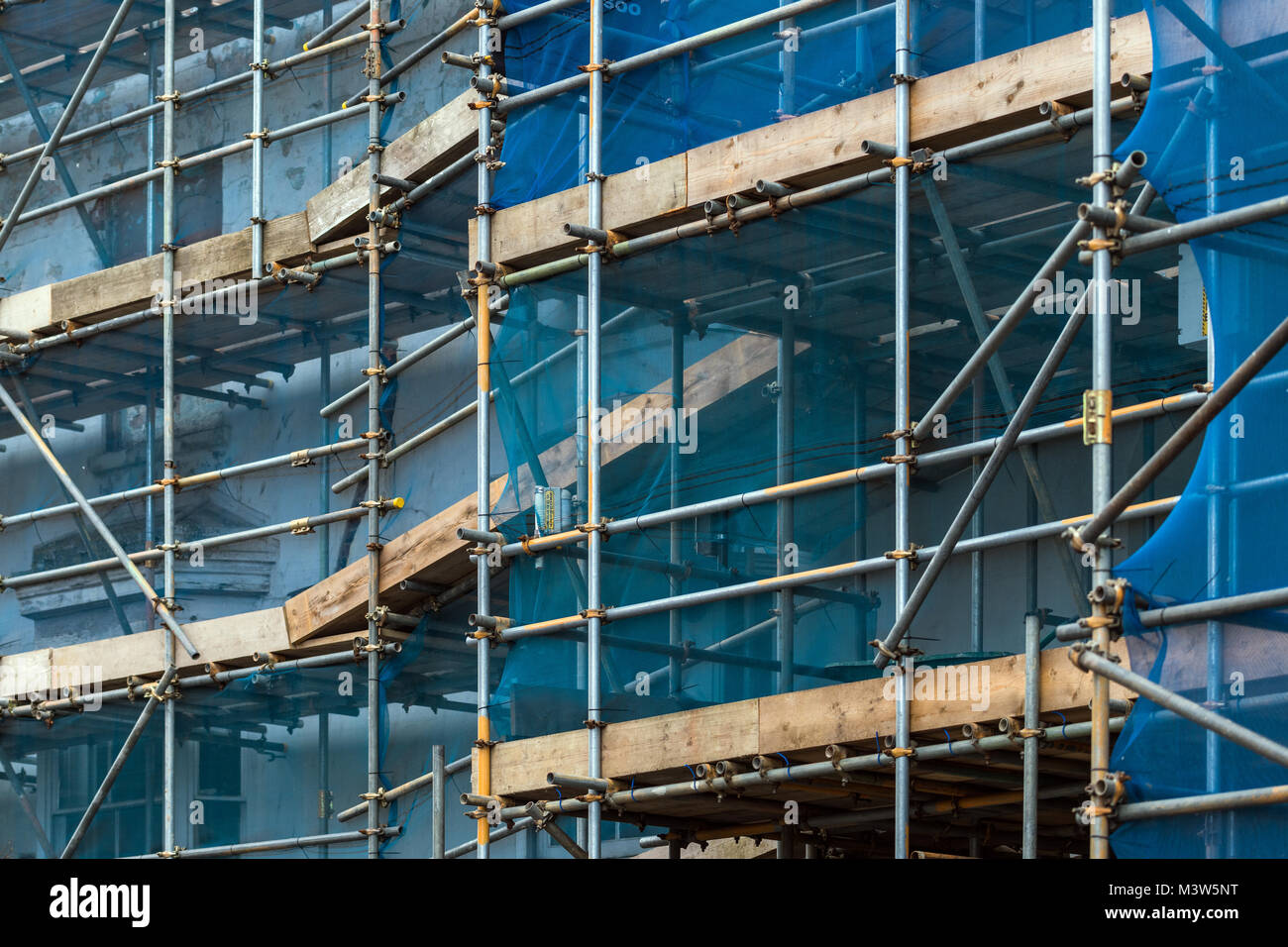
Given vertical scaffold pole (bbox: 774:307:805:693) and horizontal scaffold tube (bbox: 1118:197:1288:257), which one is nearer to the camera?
horizontal scaffold tube (bbox: 1118:197:1288:257)

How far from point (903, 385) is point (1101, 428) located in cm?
237

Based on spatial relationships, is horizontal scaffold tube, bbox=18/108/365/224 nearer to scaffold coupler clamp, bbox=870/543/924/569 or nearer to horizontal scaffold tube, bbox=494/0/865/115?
horizontal scaffold tube, bbox=494/0/865/115

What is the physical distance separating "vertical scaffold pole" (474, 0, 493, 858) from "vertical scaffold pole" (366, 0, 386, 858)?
2.40m

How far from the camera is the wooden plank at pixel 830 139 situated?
12.6 m

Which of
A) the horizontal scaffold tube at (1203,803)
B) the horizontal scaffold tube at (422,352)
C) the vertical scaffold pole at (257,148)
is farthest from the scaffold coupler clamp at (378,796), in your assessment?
the horizontal scaffold tube at (1203,803)

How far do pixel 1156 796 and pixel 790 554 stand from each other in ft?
11.7

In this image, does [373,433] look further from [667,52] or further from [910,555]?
[910,555]

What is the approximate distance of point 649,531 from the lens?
1455 centimetres

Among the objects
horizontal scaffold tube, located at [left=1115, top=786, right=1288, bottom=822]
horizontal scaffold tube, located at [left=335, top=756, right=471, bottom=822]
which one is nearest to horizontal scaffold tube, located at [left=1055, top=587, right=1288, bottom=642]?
horizontal scaffold tube, located at [left=1115, top=786, right=1288, bottom=822]

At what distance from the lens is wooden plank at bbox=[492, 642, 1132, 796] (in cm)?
1204
